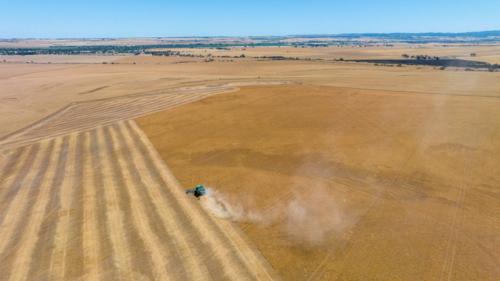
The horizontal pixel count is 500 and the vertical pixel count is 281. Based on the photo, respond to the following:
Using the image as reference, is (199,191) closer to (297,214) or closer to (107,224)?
(107,224)

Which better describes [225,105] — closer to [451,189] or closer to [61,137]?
[61,137]

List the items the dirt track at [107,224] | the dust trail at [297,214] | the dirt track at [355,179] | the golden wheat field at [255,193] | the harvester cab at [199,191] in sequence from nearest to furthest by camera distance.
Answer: the dirt track at [107,224] → the golden wheat field at [255,193] → the dirt track at [355,179] → the dust trail at [297,214] → the harvester cab at [199,191]

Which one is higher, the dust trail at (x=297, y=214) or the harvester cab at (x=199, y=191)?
the harvester cab at (x=199, y=191)

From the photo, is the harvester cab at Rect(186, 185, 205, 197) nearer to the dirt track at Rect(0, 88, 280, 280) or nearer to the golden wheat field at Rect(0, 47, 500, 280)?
the golden wheat field at Rect(0, 47, 500, 280)

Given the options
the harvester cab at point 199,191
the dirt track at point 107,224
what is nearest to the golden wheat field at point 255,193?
the dirt track at point 107,224

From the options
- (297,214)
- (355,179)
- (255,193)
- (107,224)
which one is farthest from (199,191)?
(355,179)

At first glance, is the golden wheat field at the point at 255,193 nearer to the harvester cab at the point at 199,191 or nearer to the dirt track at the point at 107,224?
the dirt track at the point at 107,224

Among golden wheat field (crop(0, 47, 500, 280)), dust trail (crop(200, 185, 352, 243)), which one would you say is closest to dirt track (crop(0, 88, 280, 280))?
golden wheat field (crop(0, 47, 500, 280))

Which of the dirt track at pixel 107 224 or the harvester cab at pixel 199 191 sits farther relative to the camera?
the harvester cab at pixel 199 191
